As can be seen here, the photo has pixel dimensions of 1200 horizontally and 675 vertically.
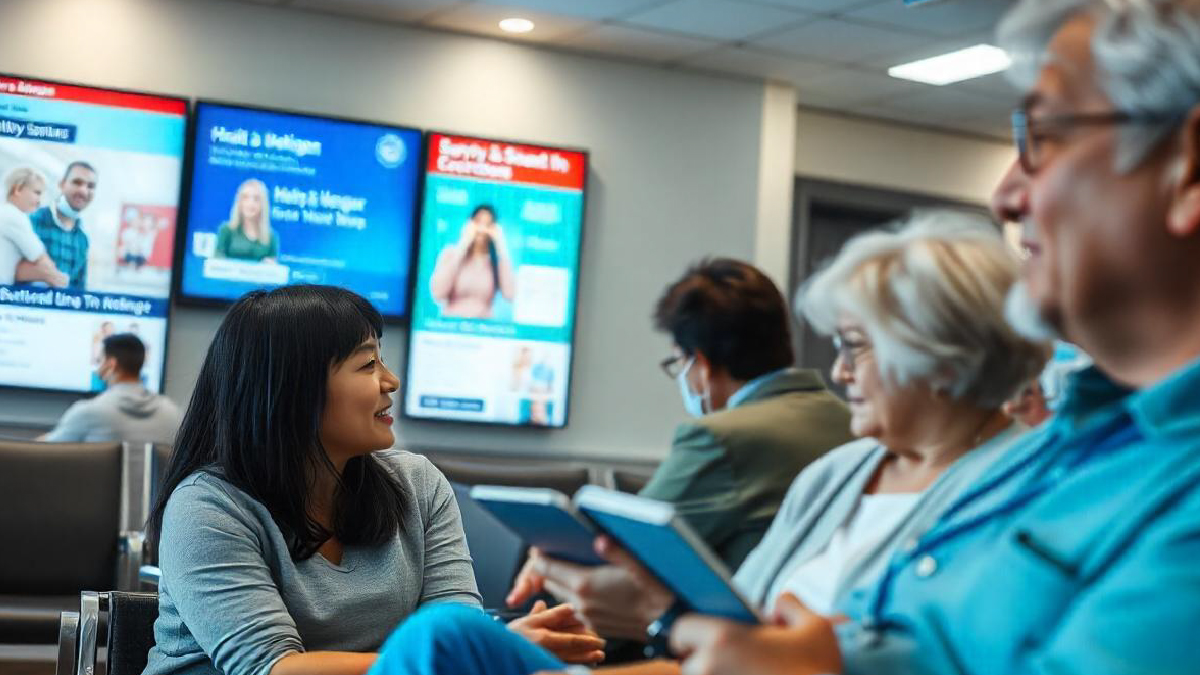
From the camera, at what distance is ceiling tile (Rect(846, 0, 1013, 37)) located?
556 cm

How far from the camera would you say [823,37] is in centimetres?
626

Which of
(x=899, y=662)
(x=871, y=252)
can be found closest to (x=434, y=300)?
(x=871, y=252)

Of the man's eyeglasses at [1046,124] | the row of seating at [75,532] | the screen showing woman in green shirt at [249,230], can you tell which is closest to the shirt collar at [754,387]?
the man's eyeglasses at [1046,124]

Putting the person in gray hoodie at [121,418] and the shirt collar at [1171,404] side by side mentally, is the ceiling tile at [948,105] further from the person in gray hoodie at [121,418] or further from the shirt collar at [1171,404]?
the shirt collar at [1171,404]

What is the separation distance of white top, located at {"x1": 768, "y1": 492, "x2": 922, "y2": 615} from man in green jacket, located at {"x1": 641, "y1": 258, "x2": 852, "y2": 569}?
28.5 inches

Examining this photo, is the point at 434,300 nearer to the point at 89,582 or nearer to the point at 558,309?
the point at 558,309

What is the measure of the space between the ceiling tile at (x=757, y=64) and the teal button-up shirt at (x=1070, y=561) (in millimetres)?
5345

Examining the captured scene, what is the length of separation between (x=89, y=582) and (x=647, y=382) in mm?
3190

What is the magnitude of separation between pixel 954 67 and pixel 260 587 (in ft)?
17.3

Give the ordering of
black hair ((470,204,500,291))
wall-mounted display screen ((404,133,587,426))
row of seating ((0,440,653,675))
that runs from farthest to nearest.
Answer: black hair ((470,204,500,291))
wall-mounted display screen ((404,133,587,426))
row of seating ((0,440,653,675))

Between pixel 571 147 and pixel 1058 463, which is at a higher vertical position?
pixel 571 147

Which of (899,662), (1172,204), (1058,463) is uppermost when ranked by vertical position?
(1172,204)

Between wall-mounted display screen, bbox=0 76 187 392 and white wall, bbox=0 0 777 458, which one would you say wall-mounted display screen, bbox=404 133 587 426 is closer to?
white wall, bbox=0 0 777 458

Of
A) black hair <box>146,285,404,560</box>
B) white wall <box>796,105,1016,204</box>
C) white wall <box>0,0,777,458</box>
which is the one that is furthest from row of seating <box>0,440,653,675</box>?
white wall <box>796,105,1016,204</box>
